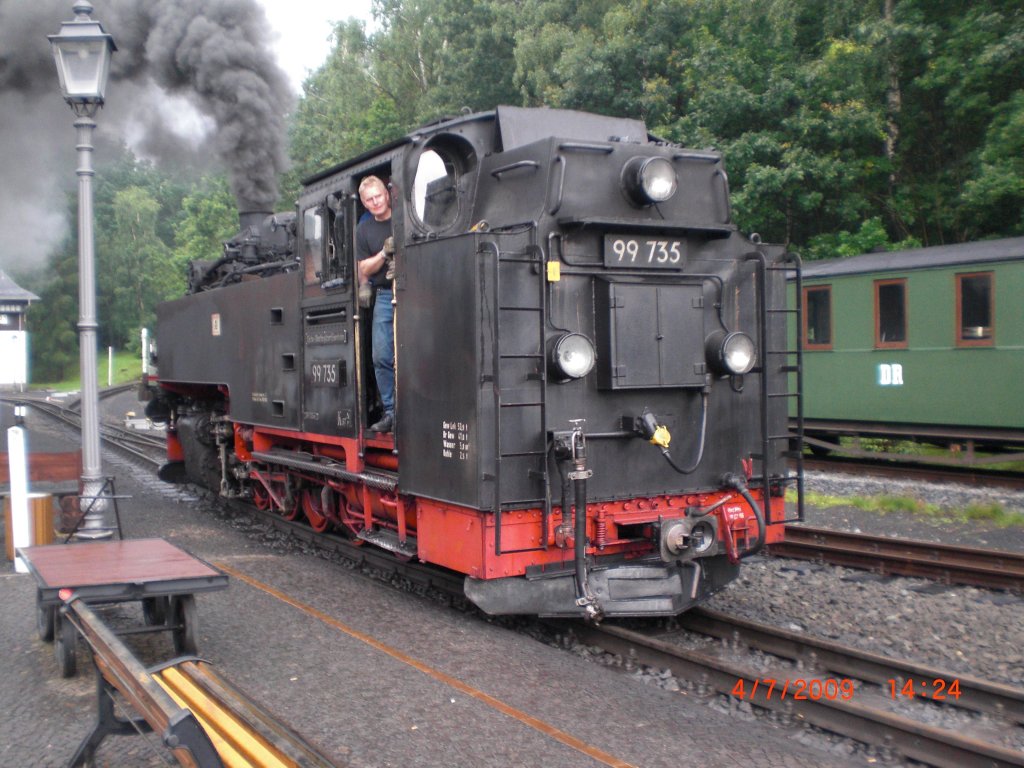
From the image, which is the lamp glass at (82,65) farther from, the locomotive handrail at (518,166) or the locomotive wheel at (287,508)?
the locomotive handrail at (518,166)

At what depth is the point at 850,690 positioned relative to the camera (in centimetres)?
478

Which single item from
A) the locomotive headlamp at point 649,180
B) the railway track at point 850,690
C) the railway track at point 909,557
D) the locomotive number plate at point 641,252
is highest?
the locomotive headlamp at point 649,180

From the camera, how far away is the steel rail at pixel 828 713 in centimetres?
388

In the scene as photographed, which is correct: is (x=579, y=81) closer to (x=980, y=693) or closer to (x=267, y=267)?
(x=267, y=267)

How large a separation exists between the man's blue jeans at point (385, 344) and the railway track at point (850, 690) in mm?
2115

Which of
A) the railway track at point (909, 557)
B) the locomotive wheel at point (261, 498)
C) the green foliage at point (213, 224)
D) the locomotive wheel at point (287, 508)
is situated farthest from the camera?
the green foliage at point (213, 224)

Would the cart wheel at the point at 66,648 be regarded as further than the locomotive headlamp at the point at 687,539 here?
No

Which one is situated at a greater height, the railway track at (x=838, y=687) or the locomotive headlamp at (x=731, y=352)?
the locomotive headlamp at (x=731, y=352)

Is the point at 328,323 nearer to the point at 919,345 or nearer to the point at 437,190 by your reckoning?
the point at 437,190

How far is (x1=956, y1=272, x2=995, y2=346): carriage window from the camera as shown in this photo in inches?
472

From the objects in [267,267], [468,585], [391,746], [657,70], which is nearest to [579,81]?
[657,70]

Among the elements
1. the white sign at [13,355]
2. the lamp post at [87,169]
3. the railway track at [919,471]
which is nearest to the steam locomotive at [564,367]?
the lamp post at [87,169]

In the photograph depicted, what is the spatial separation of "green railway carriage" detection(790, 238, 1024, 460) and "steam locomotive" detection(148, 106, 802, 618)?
22.7 ft

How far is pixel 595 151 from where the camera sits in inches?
225
